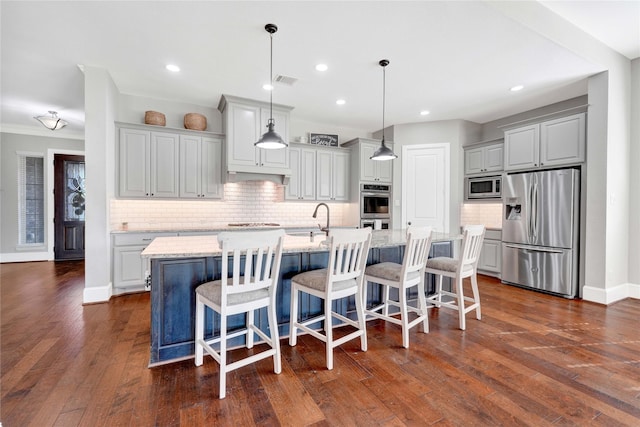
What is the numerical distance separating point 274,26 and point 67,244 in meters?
6.75

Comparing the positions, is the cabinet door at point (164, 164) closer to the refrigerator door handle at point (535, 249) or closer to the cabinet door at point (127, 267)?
the cabinet door at point (127, 267)

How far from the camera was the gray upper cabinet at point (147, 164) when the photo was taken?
3.96 metres

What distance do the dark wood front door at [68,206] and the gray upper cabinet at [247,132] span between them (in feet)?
14.1

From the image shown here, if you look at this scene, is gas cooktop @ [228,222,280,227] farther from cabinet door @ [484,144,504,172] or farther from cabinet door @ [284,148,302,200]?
cabinet door @ [484,144,504,172]

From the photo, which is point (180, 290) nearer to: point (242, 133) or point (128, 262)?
point (128, 262)

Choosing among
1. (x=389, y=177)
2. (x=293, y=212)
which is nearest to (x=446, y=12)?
(x=389, y=177)

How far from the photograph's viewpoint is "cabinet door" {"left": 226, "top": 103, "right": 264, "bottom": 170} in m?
4.35

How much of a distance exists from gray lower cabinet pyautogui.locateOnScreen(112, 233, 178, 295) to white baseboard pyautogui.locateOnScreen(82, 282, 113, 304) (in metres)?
0.21

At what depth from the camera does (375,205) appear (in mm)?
5465

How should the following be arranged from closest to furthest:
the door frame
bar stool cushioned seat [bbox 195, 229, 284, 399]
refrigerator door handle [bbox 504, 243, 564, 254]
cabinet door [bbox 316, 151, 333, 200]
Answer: bar stool cushioned seat [bbox 195, 229, 284, 399] < refrigerator door handle [bbox 504, 243, 564, 254] < cabinet door [bbox 316, 151, 333, 200] < the door frame

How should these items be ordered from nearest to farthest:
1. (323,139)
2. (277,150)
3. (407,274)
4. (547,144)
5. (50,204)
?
(407,274)
(547,144)
(277,150)
(323,139)
(50,204)

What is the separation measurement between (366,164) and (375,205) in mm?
770

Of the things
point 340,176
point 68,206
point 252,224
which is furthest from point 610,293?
point 68,206

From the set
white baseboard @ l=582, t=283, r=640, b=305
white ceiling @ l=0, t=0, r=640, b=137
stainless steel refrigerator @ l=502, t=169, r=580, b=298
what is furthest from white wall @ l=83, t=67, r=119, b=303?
white baseboard @ l=582, t=283, r=640, b=305
